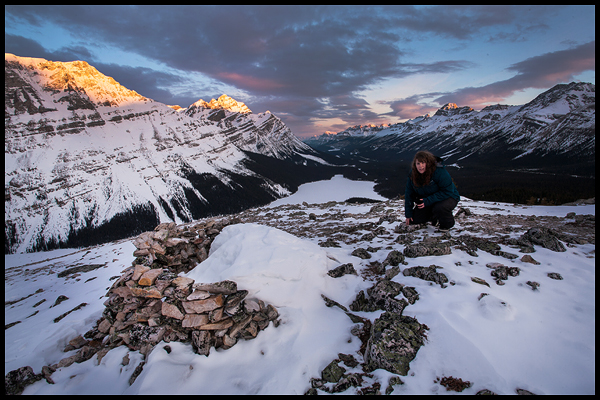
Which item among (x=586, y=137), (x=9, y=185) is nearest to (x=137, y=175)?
(x=9, y=185)

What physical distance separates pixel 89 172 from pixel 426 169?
20076 cm

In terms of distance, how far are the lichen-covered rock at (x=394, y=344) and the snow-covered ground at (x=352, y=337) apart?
182mm

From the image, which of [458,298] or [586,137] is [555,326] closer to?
[458,298]

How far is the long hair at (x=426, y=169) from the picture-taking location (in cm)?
837

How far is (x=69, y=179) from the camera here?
139 meters

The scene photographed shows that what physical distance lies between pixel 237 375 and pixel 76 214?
556 feet

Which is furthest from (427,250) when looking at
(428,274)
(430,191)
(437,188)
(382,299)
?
(382,299)

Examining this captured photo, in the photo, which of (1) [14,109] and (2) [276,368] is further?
(1) [14,109]

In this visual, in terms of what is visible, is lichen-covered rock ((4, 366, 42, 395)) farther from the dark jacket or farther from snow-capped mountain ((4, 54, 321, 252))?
snow-capped mountain ((4, 54, 321, 252))

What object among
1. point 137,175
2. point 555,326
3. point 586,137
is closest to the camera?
point 555,326

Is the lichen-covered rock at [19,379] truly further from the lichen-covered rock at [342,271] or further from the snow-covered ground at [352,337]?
the lichen-covered rock at [342,271]

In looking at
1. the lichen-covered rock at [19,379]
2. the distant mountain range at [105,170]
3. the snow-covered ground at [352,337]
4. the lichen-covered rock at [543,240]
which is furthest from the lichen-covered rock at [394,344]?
the distant mountain range at [105,170]

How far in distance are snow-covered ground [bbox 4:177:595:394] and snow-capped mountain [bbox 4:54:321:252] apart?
441 ft

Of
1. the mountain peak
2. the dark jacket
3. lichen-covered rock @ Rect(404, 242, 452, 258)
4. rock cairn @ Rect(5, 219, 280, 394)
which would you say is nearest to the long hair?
the dark jacket
